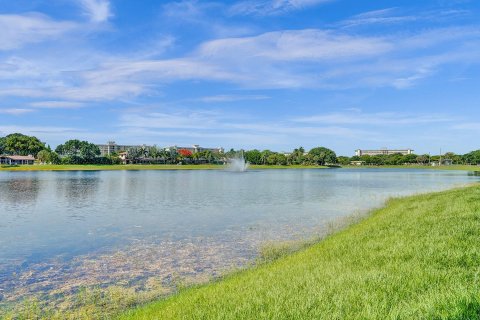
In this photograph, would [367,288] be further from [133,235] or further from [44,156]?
[44,156]

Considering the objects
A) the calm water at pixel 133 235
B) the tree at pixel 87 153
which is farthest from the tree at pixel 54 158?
A: the calm water at pixel 133 235

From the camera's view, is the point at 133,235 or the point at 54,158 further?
the point at 54,158

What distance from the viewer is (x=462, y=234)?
13.7m

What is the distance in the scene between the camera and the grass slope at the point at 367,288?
7238 mm

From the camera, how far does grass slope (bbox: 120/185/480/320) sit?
23.7 ft

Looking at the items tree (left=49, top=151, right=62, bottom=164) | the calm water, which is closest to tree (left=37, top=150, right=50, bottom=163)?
tree (left=49, top=151, right=62, bottom=164)

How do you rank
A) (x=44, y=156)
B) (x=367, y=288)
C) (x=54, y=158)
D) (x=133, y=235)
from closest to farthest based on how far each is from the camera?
(x=367, y=288) < (x=133, y=235) < (x=54, y=158) < (x=44, y=156)

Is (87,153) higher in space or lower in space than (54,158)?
higher

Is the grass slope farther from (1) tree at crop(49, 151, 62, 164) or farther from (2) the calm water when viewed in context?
(1) tree at crop(49, 151, 62, 164)

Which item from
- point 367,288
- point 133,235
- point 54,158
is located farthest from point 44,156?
point 367,288

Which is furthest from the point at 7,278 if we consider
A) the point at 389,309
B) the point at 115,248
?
the point at 389,309

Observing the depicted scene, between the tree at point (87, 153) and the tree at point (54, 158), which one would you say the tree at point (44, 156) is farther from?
the tree at point (87, 153)

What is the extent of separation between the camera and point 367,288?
8.66 m

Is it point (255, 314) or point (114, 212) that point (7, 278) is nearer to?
point (255, 314)
